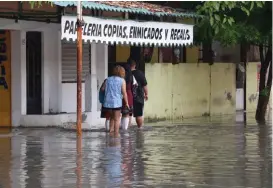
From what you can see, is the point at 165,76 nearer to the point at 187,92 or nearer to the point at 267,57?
the point at 187,92

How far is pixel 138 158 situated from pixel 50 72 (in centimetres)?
662

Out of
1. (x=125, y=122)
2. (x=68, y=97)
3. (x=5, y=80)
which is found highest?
(x=5, y=80)

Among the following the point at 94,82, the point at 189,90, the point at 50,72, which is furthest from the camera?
the point at 189,90

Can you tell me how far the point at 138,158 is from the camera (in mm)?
12648

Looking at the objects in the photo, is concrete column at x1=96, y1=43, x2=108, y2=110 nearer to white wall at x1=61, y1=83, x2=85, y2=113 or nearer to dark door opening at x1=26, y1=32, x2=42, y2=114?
white wall at x1=61, y1=83, x2=85, y2=113

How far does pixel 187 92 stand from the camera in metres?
23.0

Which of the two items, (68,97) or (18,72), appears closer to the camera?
(18,72)

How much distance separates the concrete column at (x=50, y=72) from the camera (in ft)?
60.8

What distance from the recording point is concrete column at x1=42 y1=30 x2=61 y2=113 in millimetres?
18531

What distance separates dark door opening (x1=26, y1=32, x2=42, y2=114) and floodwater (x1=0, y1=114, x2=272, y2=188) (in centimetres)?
112

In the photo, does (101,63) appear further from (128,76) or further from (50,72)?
(128,76)

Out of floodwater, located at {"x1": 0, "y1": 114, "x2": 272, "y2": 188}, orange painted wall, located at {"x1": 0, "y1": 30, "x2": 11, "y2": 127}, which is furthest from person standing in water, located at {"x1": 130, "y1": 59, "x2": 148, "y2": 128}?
orange painted wall, located at {"x1": 0, "y1": 30, "x2": 11, "y2": 127}

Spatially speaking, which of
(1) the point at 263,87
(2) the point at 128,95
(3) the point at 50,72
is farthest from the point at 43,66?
(1) the point at 263,87

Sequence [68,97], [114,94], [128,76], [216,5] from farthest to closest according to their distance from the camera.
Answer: [68,97]
[128,76]
[114,94]
[216,5]
